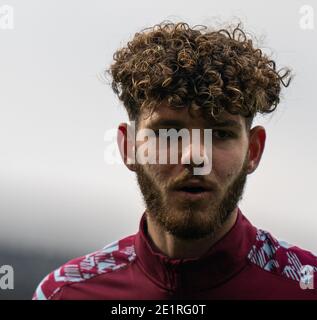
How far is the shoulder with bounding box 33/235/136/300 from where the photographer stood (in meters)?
7.34

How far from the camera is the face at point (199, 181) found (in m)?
6.48

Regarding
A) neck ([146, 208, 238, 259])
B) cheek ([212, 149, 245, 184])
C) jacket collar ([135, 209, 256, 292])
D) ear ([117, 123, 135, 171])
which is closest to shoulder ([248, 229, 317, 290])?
jacket collar ([135, 209, 256, 292])

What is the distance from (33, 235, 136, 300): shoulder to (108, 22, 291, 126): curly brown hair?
41.2 inches

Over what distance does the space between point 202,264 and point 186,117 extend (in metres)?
1.02

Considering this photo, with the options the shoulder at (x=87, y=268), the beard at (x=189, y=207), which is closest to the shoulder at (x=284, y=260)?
the beard at (x=189, y=207)

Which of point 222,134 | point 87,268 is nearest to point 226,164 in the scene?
point 222,134

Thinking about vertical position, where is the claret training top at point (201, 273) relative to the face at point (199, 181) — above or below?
below

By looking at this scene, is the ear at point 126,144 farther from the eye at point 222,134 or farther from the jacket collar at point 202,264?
the eye at point 222,134

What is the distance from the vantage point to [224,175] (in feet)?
21.6

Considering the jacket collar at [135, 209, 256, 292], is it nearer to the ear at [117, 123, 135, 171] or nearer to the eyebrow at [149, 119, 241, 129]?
the ear at [117, 123, 135, 171]

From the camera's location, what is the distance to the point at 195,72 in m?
6.95

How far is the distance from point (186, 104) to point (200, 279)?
3.94ft

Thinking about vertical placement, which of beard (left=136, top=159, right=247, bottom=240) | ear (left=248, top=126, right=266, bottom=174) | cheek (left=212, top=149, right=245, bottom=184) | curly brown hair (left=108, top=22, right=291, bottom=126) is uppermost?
curly brown hair (left=108, top=22, right=291, bottom=126)
